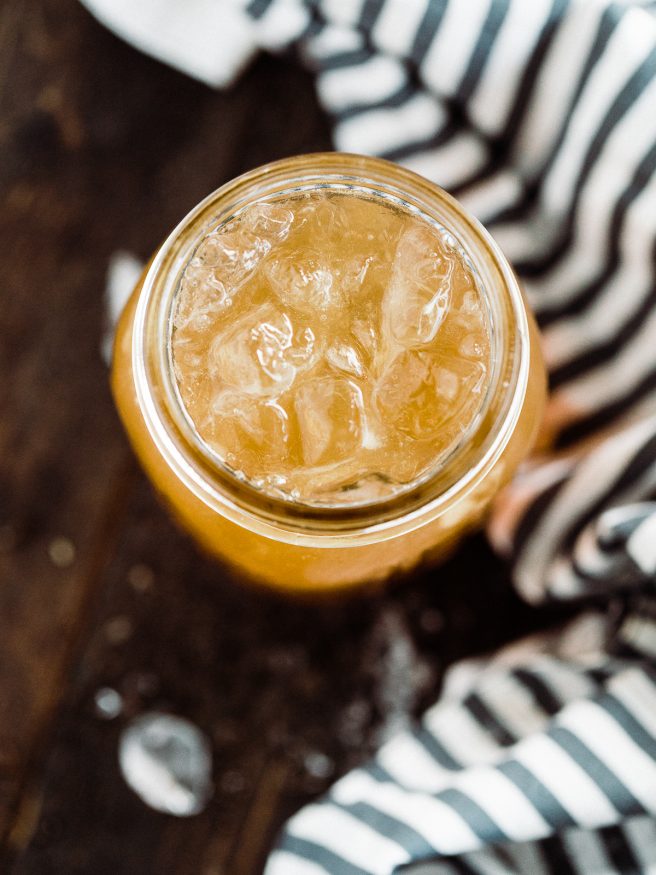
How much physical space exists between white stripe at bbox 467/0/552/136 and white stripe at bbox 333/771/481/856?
1.51ft

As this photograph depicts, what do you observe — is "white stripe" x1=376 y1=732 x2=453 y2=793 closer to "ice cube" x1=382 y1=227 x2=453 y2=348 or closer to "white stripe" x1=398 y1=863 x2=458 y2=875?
"white stripe" x1=398 y1=863 x2=458 y2=875

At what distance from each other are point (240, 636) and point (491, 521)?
208 millimetres

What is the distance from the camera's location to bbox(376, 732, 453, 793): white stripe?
2.18ft

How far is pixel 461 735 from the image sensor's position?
686mm

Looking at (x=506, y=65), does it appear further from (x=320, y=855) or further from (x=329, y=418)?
(x=320, y=855)

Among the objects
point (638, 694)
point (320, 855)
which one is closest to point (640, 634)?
point (638, 694)

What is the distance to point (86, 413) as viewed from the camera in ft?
2.50

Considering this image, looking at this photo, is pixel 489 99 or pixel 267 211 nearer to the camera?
pixel 267 211

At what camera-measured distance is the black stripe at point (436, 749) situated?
0.68m

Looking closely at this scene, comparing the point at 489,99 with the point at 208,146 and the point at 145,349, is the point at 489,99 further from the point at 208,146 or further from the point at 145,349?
the point at 145,349

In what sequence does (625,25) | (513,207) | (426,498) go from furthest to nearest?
(513,207) < (625,25) < (426,498)

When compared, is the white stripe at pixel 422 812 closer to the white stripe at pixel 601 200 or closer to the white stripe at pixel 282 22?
the white stripe at pixel 601 200

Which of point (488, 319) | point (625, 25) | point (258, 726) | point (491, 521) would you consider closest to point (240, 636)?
point (258, 726)

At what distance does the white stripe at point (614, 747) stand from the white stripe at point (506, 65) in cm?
40
